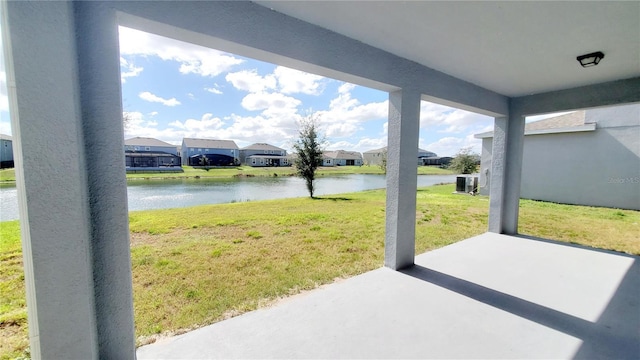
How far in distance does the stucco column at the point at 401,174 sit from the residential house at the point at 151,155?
863 inches

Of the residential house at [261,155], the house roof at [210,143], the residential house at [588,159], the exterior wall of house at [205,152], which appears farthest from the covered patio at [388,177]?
the house roof at [210,143]

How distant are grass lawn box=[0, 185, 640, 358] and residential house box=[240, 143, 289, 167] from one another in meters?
25.3

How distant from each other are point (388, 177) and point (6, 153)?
3207 mm

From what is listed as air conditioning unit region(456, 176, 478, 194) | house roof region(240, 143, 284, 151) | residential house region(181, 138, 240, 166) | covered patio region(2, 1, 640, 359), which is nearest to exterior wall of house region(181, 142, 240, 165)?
residential house region(181, 138, 240, 166)

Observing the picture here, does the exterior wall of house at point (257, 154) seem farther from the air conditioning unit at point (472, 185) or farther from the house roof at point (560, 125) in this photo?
the house roof at point (560, 125)

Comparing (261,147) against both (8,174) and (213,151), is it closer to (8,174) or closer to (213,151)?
(213,151)

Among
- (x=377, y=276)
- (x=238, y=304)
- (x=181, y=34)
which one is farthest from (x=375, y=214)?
(x=181, y=34)

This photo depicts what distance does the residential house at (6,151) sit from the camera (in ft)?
4.02

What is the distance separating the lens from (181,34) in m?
1.78

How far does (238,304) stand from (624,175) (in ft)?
39.1

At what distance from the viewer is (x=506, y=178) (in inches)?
196

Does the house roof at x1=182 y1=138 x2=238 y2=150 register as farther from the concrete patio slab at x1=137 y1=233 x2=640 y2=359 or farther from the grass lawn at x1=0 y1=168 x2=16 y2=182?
the grass lawn at x1=0 y1=168 x2=16 y2=182

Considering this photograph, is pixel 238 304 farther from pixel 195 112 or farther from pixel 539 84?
pixel 195 112

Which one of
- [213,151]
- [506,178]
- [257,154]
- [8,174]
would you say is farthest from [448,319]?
[257,154]
